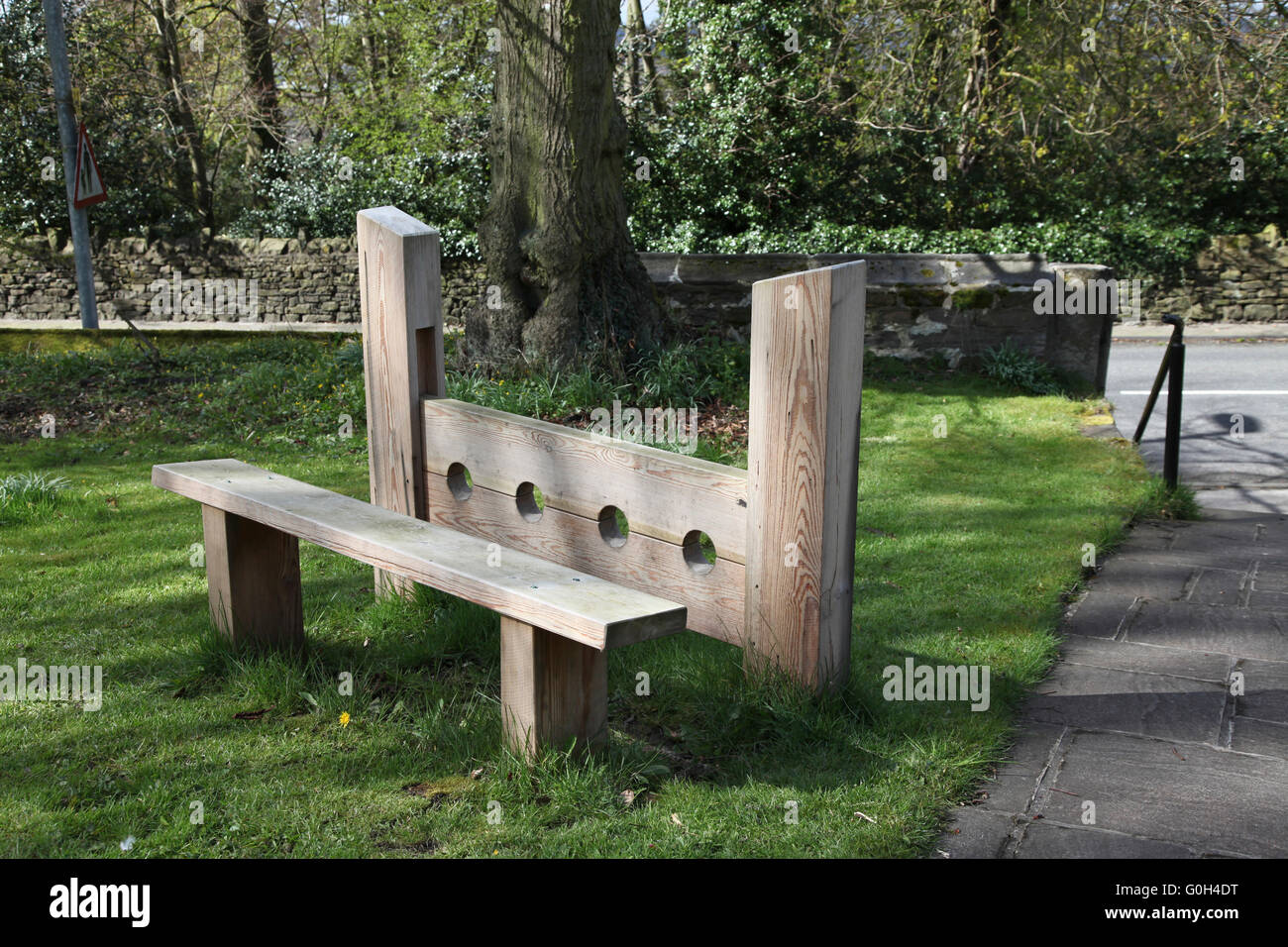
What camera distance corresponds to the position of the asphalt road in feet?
24.8

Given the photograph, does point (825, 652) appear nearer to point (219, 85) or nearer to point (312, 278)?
point (312, 278)

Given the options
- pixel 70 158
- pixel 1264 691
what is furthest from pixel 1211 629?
pixel 70 158

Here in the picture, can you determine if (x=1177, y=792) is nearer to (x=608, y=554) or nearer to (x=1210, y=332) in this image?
(x=608, y=554)

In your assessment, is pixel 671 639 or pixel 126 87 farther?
pixel 126 87

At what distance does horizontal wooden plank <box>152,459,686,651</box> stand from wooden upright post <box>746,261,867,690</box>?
41 cm

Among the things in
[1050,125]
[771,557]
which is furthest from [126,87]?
[771,557]

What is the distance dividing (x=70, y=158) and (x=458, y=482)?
9.99m

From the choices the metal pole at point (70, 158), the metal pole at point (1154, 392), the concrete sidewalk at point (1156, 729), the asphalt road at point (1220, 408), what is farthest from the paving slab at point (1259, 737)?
the metal pole at point (70, 158)

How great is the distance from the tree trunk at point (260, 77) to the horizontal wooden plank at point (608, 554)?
1526 cm

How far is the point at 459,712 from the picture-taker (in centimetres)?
366

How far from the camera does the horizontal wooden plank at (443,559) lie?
2877 mm

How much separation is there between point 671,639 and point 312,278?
13795 millimetres
